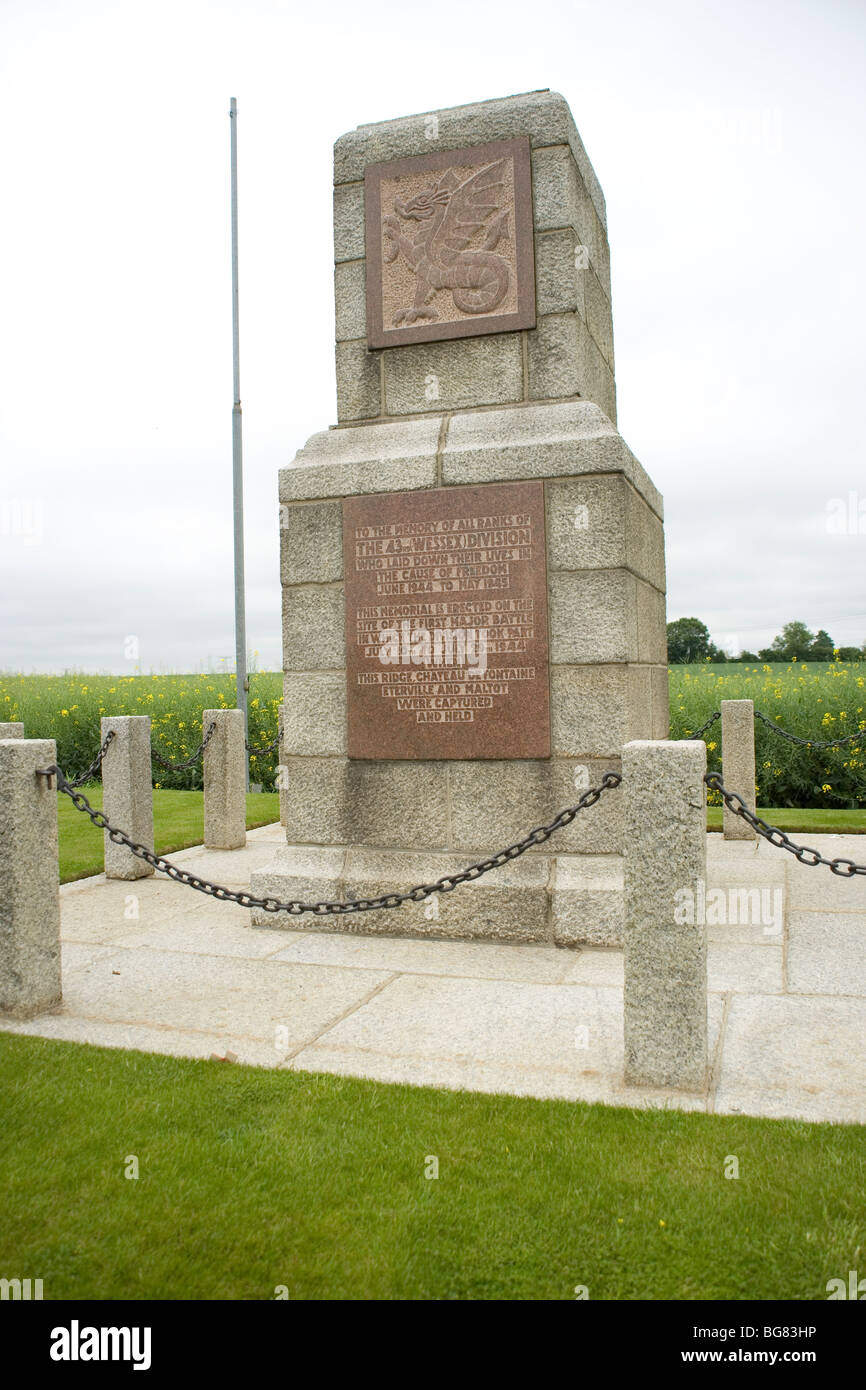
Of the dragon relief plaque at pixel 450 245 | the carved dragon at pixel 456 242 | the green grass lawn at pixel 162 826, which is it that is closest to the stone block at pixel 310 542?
the dragon relief plaque at pixel 450 245

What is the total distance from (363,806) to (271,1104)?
2.62 meters

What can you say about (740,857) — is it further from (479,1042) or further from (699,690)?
(699,690)

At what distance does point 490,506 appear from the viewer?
545 cm

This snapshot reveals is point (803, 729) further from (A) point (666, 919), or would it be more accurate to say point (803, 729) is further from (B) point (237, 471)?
(A) point (666, 919)

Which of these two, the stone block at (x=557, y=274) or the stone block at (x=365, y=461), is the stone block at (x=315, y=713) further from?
the stone block at (x=557, y=274)

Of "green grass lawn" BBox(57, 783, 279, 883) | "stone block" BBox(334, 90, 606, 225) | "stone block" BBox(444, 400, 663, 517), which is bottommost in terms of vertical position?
"green grass lawn" BBox(57, 783, 279, 883)

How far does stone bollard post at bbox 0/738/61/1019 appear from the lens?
4074 mm

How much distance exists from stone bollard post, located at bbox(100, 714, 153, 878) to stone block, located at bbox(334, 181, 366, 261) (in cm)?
355

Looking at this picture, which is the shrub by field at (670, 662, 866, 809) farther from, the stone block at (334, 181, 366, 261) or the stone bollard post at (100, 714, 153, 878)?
the stone block at (334, 181, 366, 261)

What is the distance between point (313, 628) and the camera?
5852 mm

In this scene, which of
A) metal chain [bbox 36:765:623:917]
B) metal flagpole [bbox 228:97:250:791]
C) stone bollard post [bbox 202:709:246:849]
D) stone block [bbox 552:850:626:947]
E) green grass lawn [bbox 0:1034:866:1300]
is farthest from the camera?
metal flagpole [bbox 228:97:250:791]

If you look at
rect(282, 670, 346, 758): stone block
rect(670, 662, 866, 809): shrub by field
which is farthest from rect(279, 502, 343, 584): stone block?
rect(670, 662, 866, 809): shrub by field

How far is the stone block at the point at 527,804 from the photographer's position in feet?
17.3

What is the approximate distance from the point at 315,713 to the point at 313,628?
0.52 m
